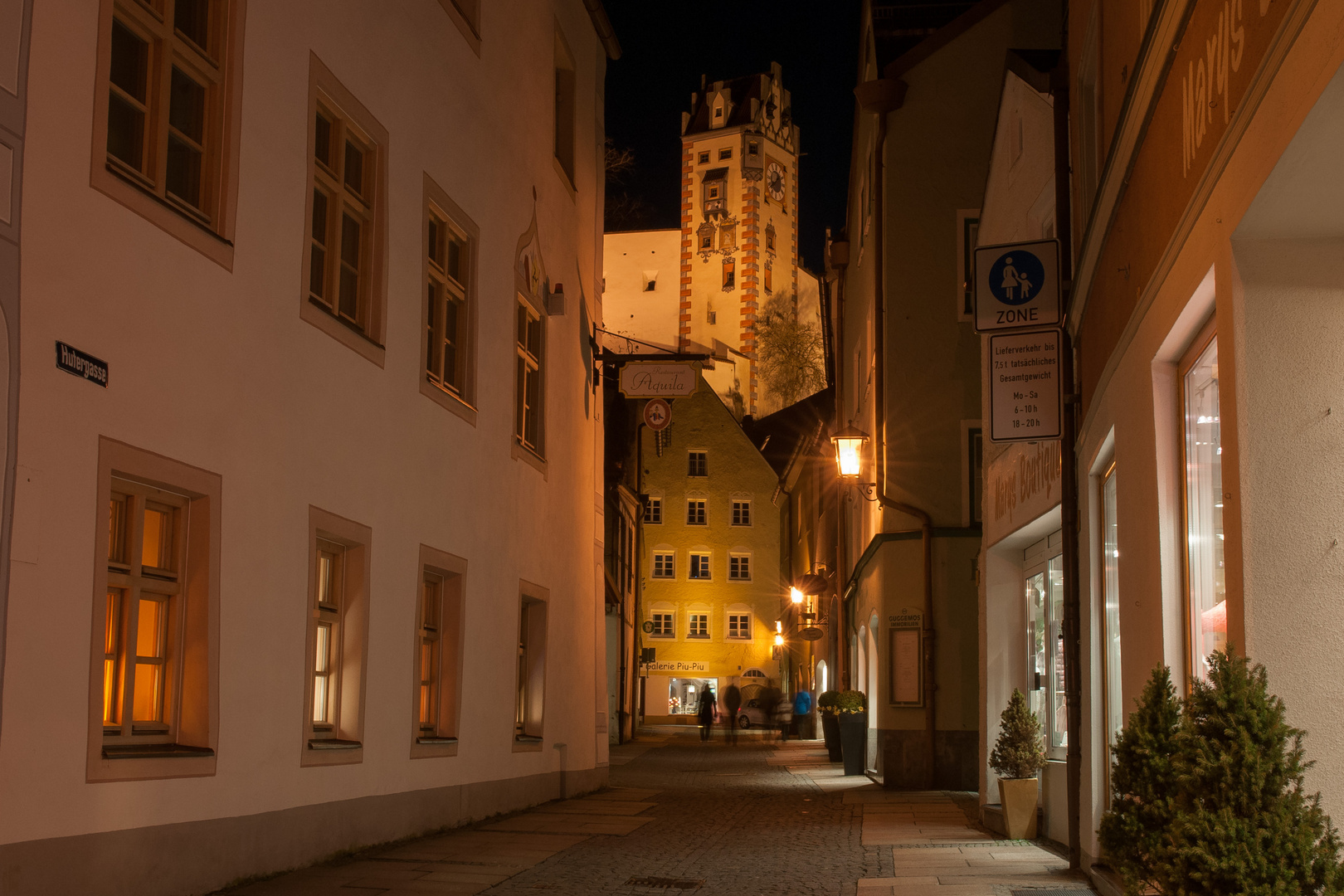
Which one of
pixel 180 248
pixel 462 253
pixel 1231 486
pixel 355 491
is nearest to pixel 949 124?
pixel 462 253

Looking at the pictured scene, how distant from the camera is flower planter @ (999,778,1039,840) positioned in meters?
12.1

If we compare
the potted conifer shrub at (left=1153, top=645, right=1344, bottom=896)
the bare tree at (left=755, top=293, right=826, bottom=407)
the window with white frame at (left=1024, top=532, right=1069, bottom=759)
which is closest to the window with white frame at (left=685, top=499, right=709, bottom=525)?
the bare tree at (left=755, top=293, right=826, bottom=407)

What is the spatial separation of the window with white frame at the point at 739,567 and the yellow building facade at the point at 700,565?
0.03 m

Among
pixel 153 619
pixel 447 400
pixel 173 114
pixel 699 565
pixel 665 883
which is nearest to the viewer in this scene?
pixel 153 619

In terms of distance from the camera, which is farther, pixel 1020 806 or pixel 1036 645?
pixel 1036 645

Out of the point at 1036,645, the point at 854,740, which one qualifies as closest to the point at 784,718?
the point at 854,740

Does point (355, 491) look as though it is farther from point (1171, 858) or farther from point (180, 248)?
point (1171, 858)

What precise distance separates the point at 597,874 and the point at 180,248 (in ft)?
17.0

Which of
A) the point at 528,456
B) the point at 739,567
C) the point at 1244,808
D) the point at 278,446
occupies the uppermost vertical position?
the point at 739,567

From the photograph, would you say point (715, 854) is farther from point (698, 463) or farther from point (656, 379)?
point (698, 463)

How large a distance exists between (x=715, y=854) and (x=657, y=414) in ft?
38.8

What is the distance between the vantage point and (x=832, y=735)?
25906 millimetres

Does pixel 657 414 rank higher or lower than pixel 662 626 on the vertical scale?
higher

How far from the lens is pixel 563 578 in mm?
17734
